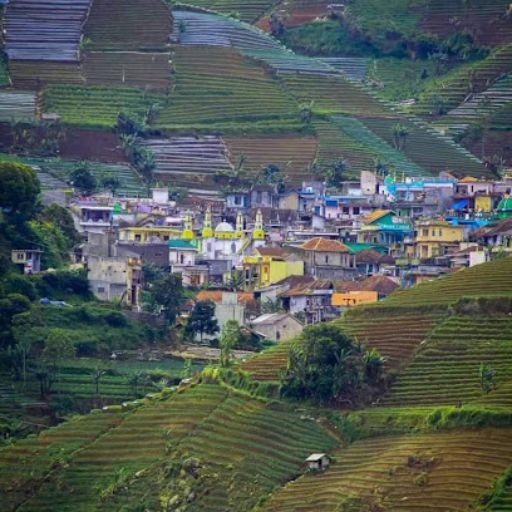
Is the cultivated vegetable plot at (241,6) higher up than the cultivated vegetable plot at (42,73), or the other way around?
the cultivated vegetable plot at (241,6)

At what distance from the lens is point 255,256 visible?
3329 inches

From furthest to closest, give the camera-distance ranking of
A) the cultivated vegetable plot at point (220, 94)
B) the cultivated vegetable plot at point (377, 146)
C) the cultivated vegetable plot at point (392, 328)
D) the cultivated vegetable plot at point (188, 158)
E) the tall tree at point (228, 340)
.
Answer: the cultivated vegetable plot at point (220, 94) → the cultivated vegetable plot at point (377, 146) → the cultivated vegetable plot at point (188, 158) → the tall tree at point (228, 340) → the cultivated vegetable plot at point (392, 328)

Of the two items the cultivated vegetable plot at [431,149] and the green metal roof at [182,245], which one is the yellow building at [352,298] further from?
the cultivated vegetable plot at [431,149]

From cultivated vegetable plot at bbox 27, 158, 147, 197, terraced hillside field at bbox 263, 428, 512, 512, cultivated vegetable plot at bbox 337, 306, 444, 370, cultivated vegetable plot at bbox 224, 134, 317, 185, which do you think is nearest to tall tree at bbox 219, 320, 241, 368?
cultivated vegetable plot at bbox 337, 306, 444, 370

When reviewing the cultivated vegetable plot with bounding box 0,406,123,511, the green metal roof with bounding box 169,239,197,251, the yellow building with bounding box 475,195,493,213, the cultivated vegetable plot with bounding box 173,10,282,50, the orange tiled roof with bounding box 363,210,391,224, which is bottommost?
the cultivated vegetable plot with bounding box 0,406,123,511

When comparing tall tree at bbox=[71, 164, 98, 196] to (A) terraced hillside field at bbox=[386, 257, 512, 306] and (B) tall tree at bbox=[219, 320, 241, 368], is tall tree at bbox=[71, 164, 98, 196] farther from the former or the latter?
(A) terraced hillside field at bbox=[386, 257, 512, 306]

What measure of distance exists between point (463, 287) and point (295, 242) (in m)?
16.6

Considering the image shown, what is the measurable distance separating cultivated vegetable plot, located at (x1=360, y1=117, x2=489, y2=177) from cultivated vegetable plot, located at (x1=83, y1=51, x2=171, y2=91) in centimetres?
745

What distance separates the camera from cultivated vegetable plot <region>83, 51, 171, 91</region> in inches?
4166

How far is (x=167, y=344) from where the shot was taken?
3029 inches

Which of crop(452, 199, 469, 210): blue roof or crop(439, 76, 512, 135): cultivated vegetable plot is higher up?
crop(439, 76, 512, 135): cultivated vegetable plot

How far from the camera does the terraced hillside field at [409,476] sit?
194 feet

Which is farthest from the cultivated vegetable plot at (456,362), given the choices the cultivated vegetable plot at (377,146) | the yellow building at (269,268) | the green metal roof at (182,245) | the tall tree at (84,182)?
the cultivated vegetable plot at (377,146)

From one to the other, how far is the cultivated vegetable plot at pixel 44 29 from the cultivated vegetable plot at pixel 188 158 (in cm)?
837
